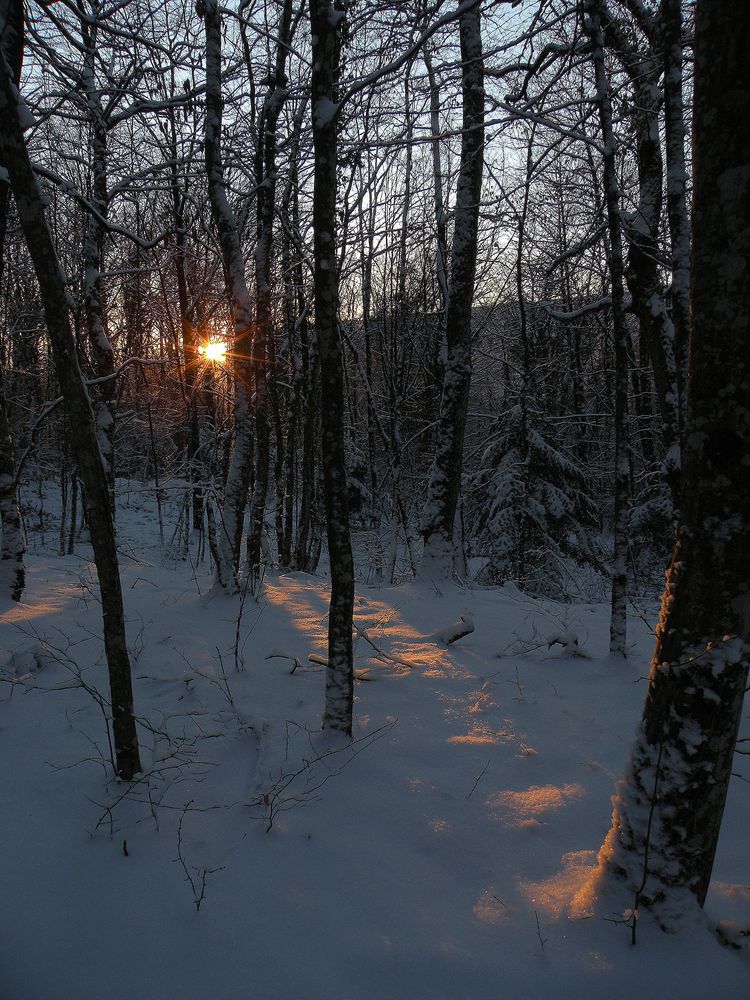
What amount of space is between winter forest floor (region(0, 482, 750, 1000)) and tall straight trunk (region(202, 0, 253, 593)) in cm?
196

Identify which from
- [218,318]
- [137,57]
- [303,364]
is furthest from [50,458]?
[137,57]

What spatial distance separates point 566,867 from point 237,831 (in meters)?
1.71

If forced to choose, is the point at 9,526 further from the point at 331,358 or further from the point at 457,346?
the point at 457,346

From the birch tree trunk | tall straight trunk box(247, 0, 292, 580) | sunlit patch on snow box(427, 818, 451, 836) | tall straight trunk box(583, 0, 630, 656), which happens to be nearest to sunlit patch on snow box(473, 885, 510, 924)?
sunlit patch on snow box(427, 818, 451, 836)

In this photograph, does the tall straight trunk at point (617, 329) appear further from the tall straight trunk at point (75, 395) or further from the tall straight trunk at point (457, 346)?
the tall straight trunk at point (75, 395)

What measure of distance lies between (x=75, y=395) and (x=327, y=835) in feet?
9.08

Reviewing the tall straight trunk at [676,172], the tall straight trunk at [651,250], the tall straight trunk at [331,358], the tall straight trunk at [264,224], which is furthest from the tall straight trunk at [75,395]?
the tall straight trunk at [651,250]

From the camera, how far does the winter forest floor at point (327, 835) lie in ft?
7.49

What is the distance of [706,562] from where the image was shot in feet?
7.07

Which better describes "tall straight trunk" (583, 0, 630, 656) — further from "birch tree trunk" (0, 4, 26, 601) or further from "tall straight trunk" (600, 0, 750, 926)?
"birch tree trunk" (0, 4, 26, 601)

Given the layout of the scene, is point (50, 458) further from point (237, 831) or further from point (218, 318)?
point (237, 831)

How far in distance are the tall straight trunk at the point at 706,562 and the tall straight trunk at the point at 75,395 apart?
2757mm

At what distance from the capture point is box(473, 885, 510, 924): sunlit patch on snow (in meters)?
2.52

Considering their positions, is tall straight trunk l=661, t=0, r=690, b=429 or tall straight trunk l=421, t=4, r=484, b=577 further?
tall straight trunk l=421, t=4, r=484, b=577
